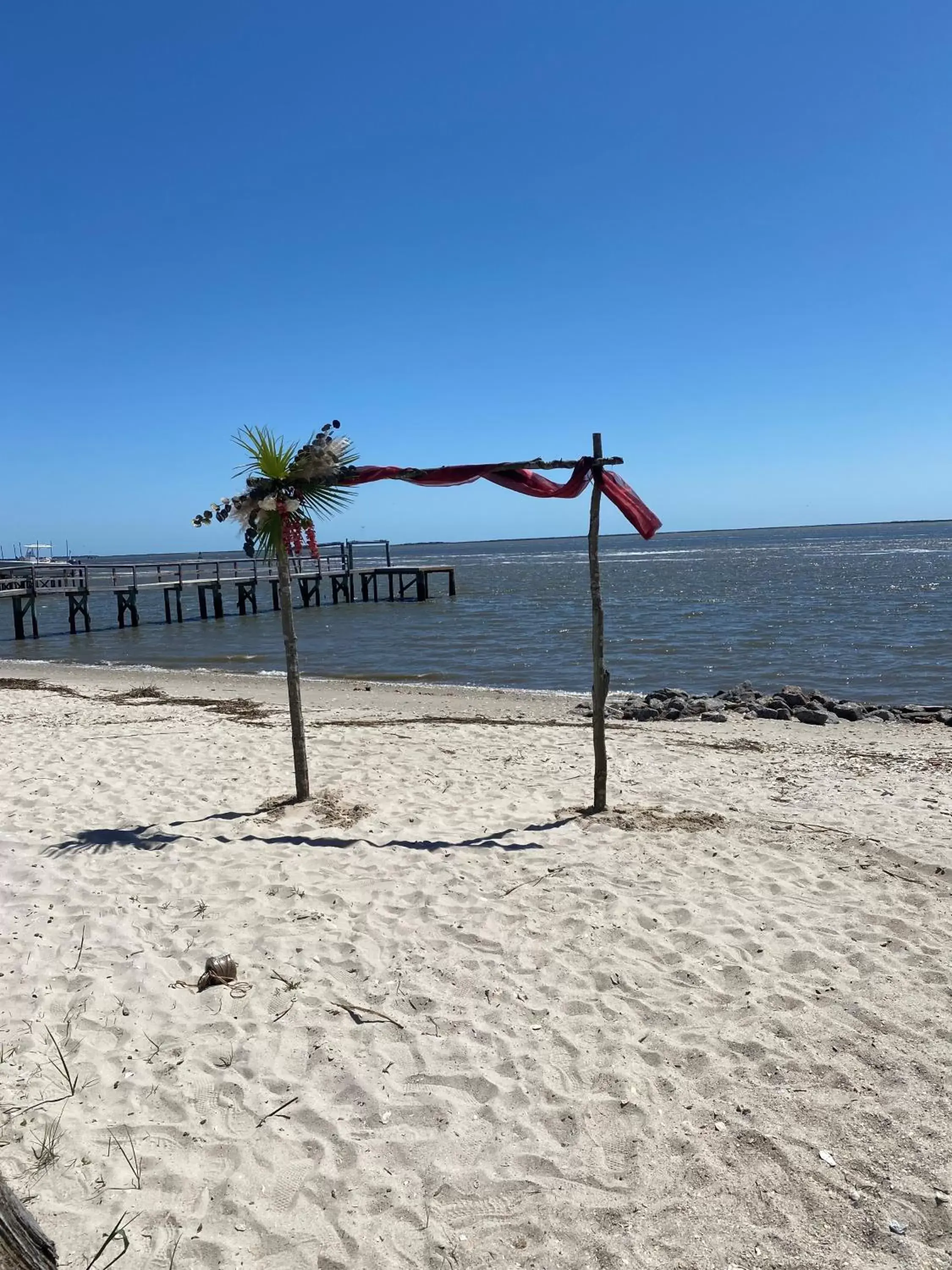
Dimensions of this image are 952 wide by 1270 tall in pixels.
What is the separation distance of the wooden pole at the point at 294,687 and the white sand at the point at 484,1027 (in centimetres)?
28

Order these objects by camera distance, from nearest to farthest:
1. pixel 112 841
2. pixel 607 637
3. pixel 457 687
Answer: pixel 112 841, pixel 457 687, pixel 607 637

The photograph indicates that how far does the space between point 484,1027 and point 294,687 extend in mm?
3966

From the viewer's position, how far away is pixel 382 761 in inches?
357

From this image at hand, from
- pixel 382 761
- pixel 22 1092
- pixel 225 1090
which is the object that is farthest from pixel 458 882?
pixel 382 761

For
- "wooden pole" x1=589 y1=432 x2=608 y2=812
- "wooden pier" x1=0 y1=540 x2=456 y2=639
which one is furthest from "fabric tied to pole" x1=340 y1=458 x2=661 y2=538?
"wooden pier" x1=0 y1=540 x2=456 y2=639

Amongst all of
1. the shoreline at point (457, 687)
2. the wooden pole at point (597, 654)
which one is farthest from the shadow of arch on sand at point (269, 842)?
Result: the shoreline at point (457, 687)

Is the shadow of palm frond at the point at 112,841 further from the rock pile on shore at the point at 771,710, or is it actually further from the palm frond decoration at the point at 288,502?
the rock pile on shore at the point at 771,710

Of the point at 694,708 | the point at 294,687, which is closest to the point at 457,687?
the point at 694,708

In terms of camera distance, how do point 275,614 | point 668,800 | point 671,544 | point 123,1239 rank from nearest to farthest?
point 123,1239 → point 668,800 → point 275,614 → point 671,544

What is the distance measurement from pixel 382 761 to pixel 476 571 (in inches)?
2701

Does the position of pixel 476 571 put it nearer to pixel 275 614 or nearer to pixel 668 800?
pixel 275 614

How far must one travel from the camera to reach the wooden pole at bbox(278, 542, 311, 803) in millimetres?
7098

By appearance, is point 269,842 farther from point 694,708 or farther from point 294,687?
point 694,708

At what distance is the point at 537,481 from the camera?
6.87 meters
